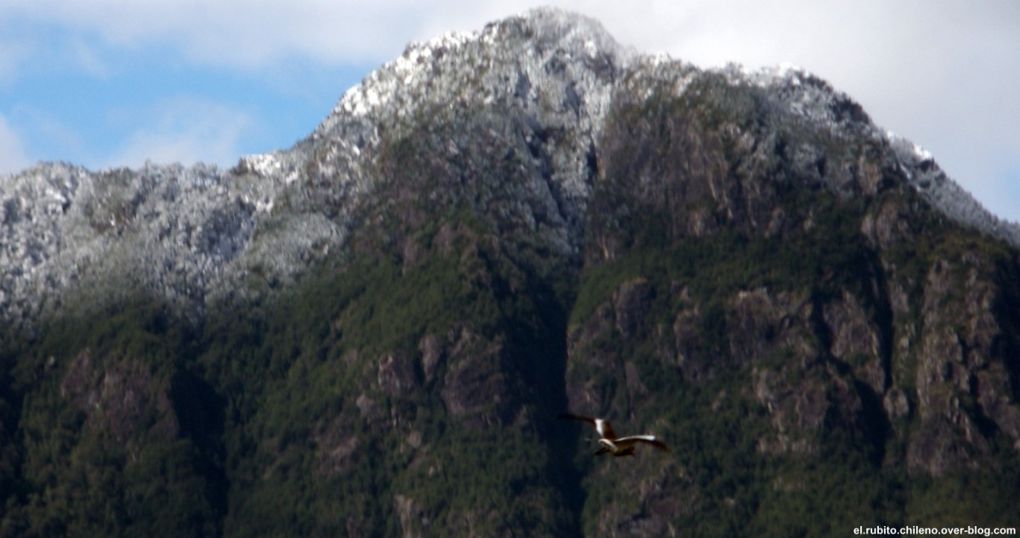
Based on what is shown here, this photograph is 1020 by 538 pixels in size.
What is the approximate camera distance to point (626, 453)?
114625mm

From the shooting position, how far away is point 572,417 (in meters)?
114

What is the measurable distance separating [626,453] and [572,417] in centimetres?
317
